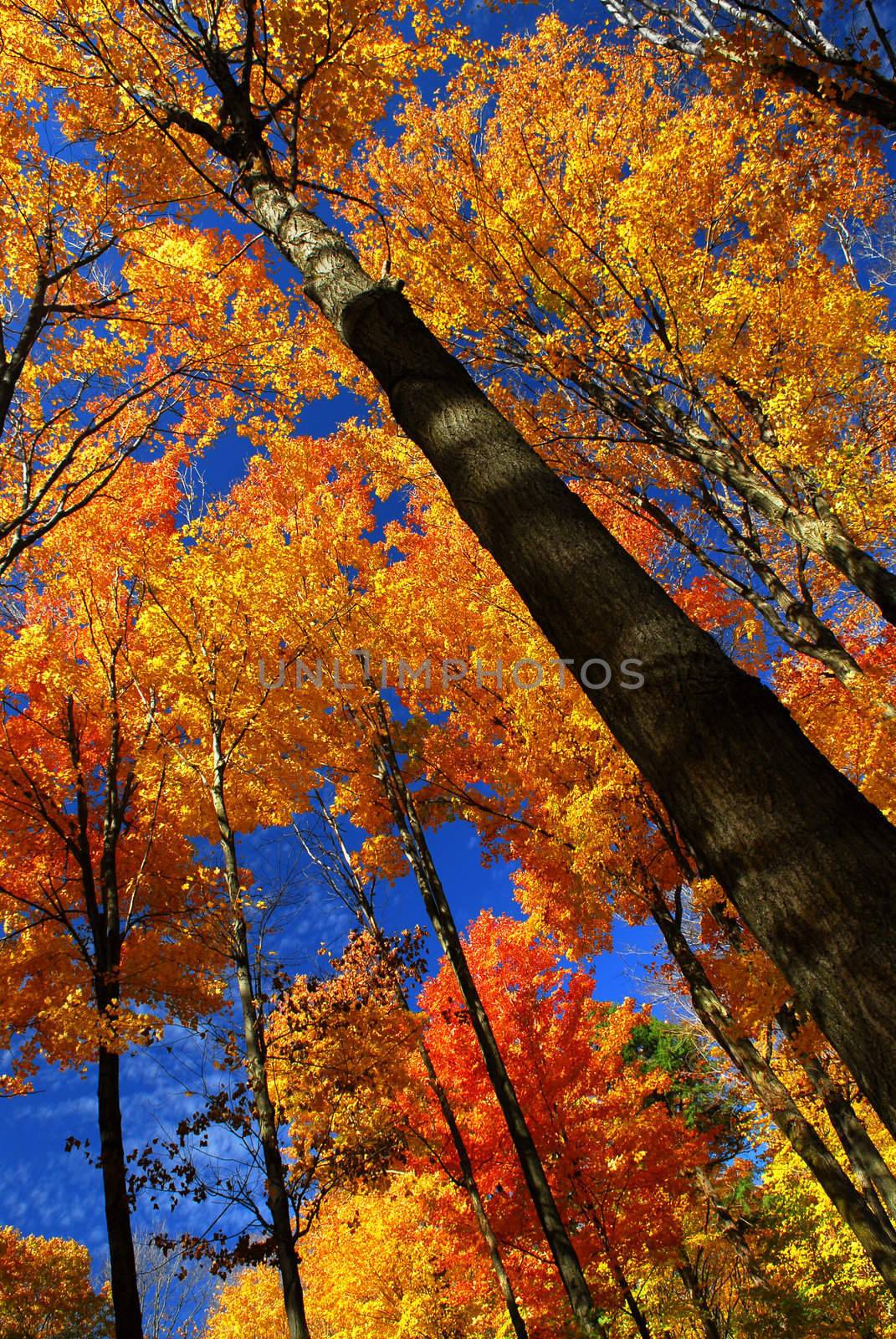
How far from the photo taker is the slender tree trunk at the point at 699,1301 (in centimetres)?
869

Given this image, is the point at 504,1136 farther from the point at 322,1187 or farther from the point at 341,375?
the point at 341,375

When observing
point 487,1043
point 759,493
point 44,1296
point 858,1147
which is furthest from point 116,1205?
point 44,1296

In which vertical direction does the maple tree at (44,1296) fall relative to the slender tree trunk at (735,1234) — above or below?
above

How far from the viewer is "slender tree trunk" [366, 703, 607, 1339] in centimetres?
548

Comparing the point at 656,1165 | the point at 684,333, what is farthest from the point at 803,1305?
the point at 684,333

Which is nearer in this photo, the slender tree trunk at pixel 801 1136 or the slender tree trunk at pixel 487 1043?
the slender tree trunk at pixel 801 1136

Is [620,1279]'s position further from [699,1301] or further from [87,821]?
[87,821]

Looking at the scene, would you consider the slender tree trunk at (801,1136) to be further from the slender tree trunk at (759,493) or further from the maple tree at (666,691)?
the maple tree at (666,691)

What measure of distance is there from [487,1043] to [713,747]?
20.4ft

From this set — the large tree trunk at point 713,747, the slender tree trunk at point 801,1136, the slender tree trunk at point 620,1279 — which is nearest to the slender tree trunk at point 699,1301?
the slender tree trunk at point 620,1279

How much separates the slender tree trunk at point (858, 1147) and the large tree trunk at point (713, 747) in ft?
19.4

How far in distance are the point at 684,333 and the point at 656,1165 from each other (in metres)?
10.5

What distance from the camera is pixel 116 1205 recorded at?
529cm

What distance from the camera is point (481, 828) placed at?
8.55 metres
